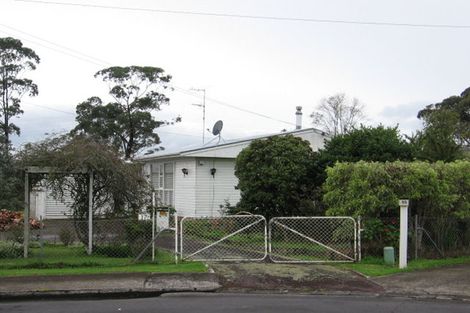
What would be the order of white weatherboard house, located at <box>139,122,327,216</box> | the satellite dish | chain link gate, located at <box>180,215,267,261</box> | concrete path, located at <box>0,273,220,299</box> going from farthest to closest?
the satellite dish
white weatherboard house, located at <box>139,122,327,216</box>
chain link gate, located at <box>180,215,267,261</box>
concrete path, located at <box>0,273,220,299</box>

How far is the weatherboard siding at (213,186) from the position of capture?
22641mm

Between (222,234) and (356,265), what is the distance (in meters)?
4.79

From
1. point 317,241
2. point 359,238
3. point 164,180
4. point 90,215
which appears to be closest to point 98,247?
point 90,215

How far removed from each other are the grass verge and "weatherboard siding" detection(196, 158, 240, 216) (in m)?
10.0

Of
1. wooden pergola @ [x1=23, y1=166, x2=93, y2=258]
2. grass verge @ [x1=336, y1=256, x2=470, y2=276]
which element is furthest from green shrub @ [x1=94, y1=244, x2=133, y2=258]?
grass verge @ [x1=336, y1=256, x2=470, y2=276]

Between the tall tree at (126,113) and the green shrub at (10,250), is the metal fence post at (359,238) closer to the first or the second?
the green shrub at (10,250)

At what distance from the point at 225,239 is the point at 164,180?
39.9 ft

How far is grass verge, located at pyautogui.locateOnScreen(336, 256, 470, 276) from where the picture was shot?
12148 millimetres

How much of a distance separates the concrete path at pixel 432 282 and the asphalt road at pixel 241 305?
0.58m

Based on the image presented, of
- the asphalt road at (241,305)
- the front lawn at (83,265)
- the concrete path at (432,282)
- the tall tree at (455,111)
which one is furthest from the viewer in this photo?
the tall tree at (455,111)

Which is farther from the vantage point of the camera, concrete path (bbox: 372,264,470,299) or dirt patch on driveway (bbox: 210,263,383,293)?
dirt patch on driveway (bbox: 210,263,383,293)

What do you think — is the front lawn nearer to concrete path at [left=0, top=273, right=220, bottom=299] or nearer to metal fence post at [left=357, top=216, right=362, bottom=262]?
concrete path at [left=0, top=273, right=220, bottom=299]

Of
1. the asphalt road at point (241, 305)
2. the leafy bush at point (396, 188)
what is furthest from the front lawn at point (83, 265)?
the leafy bush at point (396, 188)

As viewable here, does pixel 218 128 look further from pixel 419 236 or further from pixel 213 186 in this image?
pixel 419 236
